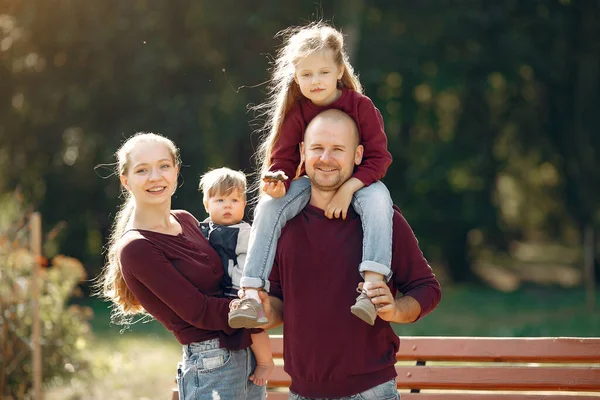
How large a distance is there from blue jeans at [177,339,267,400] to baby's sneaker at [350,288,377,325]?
0.65 meters

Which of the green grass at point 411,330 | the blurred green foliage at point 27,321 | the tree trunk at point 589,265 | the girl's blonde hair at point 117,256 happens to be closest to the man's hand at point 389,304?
the girl's blonde hair at point 117,256

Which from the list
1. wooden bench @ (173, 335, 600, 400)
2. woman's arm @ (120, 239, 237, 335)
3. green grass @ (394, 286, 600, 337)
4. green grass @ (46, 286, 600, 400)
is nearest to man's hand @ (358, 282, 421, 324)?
woman's arm @ (120, 239, 237, 335)

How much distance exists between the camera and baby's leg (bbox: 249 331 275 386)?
3.45 metres

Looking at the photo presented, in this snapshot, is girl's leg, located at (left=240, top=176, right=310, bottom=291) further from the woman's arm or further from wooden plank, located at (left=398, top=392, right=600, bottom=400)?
wooden plank, located at (left=398, top=392, right=600, bottom=400)

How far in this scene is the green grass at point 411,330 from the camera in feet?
25.3

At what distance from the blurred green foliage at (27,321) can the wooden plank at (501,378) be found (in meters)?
3.47

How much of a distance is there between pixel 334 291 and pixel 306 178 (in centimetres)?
50

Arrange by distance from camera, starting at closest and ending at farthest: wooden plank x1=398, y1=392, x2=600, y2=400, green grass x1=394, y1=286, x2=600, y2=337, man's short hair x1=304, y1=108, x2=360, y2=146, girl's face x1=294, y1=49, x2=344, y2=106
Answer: man's short hair x1=304, y1=108, x2=360, y2=146, girl's face x1=294, y1=49, x2=344, y2=106, wooden plank x1=398, y1=392, x2=600, y2=400, green grass x1=394, y1=286, x2=600, y2=337

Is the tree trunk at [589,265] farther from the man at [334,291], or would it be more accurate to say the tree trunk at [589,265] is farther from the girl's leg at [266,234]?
the girl's leg at [266,234]

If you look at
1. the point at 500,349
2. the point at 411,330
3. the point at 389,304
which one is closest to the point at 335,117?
the point at 389,304

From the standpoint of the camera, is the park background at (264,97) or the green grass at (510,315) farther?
the park background at (264,97)

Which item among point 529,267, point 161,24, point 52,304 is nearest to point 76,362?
point 52,304

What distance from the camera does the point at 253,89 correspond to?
1717cm

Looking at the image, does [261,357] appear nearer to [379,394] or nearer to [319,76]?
[379,394]
